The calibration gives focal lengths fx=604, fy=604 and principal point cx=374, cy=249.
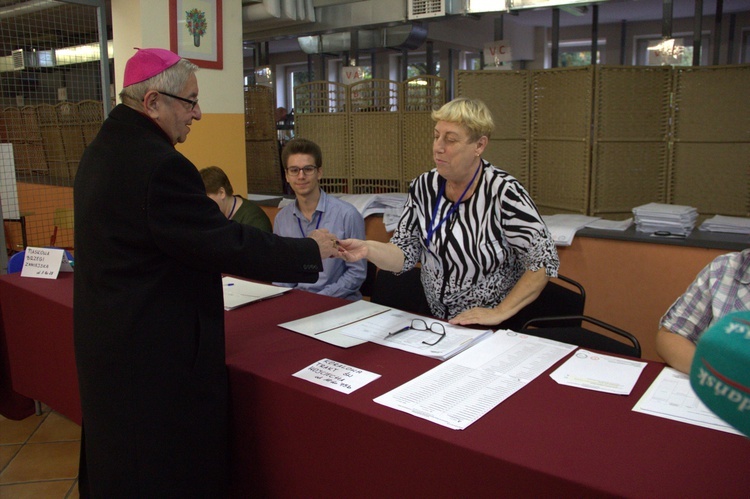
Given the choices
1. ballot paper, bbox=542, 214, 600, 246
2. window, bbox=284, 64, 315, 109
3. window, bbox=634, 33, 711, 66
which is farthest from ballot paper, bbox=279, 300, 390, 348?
window, bbox=284, 64, 315, 109

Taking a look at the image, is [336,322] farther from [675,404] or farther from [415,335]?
[675,404]

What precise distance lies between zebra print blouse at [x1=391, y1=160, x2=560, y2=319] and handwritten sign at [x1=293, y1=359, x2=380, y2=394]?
0.84 metres

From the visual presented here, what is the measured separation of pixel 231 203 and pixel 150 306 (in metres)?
2.00

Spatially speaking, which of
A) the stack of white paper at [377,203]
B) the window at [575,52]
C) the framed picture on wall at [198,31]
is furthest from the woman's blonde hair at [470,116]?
the window at [575,52]

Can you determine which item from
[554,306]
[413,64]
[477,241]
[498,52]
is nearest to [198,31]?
[498,52]

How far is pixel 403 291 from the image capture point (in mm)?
2723

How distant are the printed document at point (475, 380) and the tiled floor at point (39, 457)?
187 cm

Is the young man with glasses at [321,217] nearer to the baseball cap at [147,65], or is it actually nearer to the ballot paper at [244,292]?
the ballot paper at [244,292]

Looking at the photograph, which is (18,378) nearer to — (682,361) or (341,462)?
(341,462)

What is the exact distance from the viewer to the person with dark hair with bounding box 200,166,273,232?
325cm

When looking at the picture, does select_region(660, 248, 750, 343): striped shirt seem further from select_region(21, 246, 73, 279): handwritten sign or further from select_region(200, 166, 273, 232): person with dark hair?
select_region(21, 246, 73, 279): handwritten sign

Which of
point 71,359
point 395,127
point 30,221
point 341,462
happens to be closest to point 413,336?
point 341,462

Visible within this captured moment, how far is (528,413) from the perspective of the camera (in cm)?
138

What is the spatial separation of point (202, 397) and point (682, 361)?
129 cm
